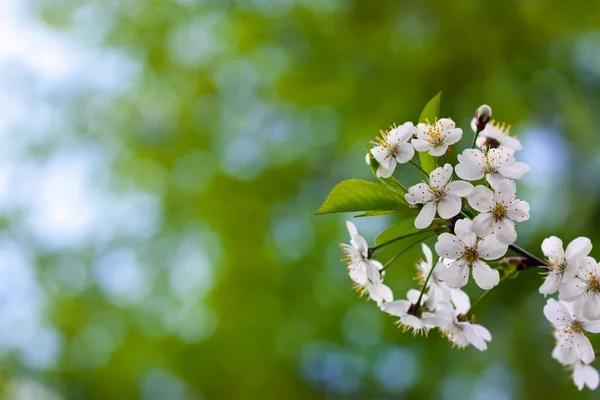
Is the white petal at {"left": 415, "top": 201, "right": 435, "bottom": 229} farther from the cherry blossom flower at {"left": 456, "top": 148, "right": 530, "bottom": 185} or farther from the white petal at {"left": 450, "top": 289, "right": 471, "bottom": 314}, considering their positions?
the white petal at {"left": 450, "top": 289, "right": 471, "bottom": 314}

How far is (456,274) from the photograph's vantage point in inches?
28.8

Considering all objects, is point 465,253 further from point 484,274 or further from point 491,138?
point 491,138

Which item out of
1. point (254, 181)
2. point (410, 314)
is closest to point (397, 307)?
point (410, 314)

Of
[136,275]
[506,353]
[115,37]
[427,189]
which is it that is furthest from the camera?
[115,37]

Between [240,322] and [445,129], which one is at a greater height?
[240,322]

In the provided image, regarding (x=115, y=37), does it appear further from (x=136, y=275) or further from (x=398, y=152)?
(x=398, y=152)

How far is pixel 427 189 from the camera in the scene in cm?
73

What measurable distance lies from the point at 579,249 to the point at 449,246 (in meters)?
0.16

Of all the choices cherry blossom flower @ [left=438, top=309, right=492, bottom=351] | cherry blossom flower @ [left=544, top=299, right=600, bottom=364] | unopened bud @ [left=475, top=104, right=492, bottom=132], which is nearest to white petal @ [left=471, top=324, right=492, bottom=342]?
cherry blossom flower @ [left=438, top=309, right=492, bottom=351]

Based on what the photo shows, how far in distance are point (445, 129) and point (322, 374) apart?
4.19m

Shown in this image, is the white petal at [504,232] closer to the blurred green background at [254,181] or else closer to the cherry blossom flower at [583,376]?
the cherry blossom flower at [583,376]

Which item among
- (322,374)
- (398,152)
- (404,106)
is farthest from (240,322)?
(398,152)

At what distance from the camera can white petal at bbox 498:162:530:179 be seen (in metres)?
0.78

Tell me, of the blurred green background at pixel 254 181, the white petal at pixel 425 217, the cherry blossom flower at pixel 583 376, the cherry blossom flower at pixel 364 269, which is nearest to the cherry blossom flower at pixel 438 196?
the white petal at pixel 425 217
